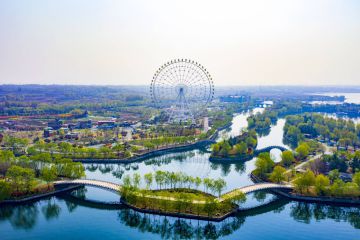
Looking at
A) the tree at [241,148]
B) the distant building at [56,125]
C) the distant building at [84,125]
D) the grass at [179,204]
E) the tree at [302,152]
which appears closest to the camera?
the grass at [179,204]

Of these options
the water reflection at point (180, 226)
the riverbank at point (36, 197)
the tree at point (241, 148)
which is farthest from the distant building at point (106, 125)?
the water reflection at point (180, 226)

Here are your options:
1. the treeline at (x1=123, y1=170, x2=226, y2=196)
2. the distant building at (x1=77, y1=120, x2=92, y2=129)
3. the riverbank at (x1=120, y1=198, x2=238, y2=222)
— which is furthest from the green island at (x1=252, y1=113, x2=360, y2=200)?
the distant building at (x1=77, y1=120, x2=92, y2=129)

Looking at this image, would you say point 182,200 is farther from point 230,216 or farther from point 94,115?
point 94,115

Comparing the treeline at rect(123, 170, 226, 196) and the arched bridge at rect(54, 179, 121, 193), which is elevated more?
the treeline at rect(123, 170, 226, 196)

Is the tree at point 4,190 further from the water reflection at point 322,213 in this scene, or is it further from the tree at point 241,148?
the tree at point 241,148

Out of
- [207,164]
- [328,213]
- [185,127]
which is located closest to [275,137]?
[185,127]

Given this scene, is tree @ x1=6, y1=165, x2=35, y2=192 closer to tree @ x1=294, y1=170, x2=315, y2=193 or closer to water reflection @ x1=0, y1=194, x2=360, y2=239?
water reflection @ x1=0, y1=194, x2=360, y2=239

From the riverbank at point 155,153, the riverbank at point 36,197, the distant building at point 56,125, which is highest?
the distant building at point 56,125

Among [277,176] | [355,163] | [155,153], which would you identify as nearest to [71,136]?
[155,153]
